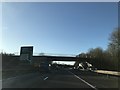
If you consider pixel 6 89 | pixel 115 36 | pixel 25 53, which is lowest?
pixel 6 89

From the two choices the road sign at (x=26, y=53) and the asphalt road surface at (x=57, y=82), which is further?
the road sign at (x=26, y=53)

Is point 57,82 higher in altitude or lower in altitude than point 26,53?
lower

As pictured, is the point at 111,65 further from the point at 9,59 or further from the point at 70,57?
the point at 9,59

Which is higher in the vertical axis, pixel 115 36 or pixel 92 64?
pixel 115 36

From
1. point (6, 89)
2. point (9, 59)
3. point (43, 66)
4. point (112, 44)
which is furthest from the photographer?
point (112, 44)

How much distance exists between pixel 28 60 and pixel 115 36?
4466 cm

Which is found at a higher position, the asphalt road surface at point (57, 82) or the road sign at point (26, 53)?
the road sign at point (26, 53)

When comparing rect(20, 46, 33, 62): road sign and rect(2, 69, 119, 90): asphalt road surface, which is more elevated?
rect(20, 46, 33, 62): road sign

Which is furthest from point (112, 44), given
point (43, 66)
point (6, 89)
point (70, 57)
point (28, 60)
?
point (6, 89)

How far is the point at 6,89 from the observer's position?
1775cm

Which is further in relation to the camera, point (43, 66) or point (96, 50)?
point (96, 50)

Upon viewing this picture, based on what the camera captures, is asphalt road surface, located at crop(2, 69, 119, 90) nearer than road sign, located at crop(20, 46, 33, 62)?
Yes

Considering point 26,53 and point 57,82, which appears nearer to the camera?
point 57,82

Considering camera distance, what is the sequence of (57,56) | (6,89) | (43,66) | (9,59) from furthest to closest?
(57,56) < (9,59) < (43,66) < (6,89)
